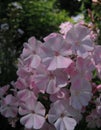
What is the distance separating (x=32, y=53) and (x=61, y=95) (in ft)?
0.78

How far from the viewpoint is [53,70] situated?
2.24 meters

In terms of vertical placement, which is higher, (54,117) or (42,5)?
(54,117)

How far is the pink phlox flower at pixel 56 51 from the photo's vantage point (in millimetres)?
2250

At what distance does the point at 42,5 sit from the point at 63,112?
660 cm

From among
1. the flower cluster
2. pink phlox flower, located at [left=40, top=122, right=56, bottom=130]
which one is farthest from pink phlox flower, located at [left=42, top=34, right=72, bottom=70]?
pink phlox flower, located at [left=40, top=122, right=56, bottom=130]

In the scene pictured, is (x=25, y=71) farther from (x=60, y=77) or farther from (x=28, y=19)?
(x=28, y=19)

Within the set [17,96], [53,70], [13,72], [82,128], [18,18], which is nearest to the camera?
[53,70]

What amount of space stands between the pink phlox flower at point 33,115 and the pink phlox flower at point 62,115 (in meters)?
0.05

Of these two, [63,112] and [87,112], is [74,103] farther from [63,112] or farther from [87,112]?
[87,112]

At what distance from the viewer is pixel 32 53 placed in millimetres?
2359

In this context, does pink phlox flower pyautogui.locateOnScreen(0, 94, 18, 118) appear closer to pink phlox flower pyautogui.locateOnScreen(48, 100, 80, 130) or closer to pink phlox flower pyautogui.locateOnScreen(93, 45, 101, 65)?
pink phlox flower pyautogui.locateOnScreen(48, 100, 80, 130)

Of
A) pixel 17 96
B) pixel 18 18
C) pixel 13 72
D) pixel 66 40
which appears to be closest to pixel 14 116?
pixel 17 96

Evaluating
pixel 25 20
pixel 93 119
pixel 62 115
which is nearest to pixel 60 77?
pixel 62 115

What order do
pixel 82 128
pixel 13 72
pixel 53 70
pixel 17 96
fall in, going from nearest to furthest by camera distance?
→ 1. pixel 53 70
2. pixel 17 96
3. pixel 82 128
4. pixel 13 72
